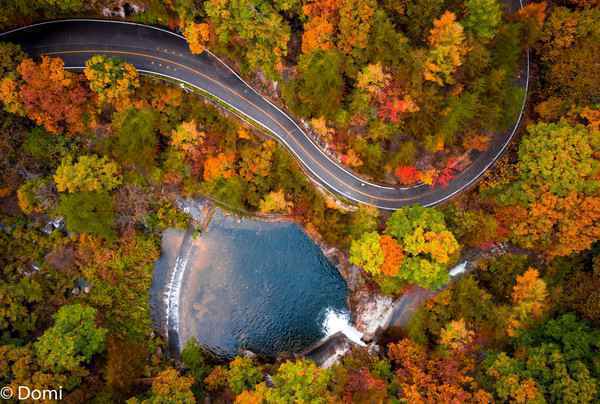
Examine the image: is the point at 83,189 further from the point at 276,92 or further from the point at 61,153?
the point at 276,92

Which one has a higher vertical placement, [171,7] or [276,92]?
[171,7]

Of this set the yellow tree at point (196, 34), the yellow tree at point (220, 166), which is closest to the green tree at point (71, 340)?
the yellow tree at point (220, 166)

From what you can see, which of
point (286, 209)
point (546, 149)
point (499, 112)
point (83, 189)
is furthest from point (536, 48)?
point (83, 189)

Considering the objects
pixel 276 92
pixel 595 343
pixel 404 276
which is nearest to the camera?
pixel 595 343

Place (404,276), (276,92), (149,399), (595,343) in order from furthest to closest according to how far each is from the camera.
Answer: (276,92)
(404,276)
(149,399)
(595,343)

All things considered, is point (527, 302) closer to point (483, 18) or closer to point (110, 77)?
point (483, 18)

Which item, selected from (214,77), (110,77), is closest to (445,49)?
(214,77)

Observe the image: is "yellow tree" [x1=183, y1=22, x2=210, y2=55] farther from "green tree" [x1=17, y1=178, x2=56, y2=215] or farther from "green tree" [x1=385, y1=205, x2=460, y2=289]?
"green tree" [x1=385, y1=205, x2=460, y2=289]

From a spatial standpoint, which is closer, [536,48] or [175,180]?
[536,48]

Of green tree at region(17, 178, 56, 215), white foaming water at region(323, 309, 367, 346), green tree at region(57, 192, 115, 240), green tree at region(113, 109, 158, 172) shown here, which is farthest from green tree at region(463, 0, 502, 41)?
green tree at region(17, 178, 56, 215)
